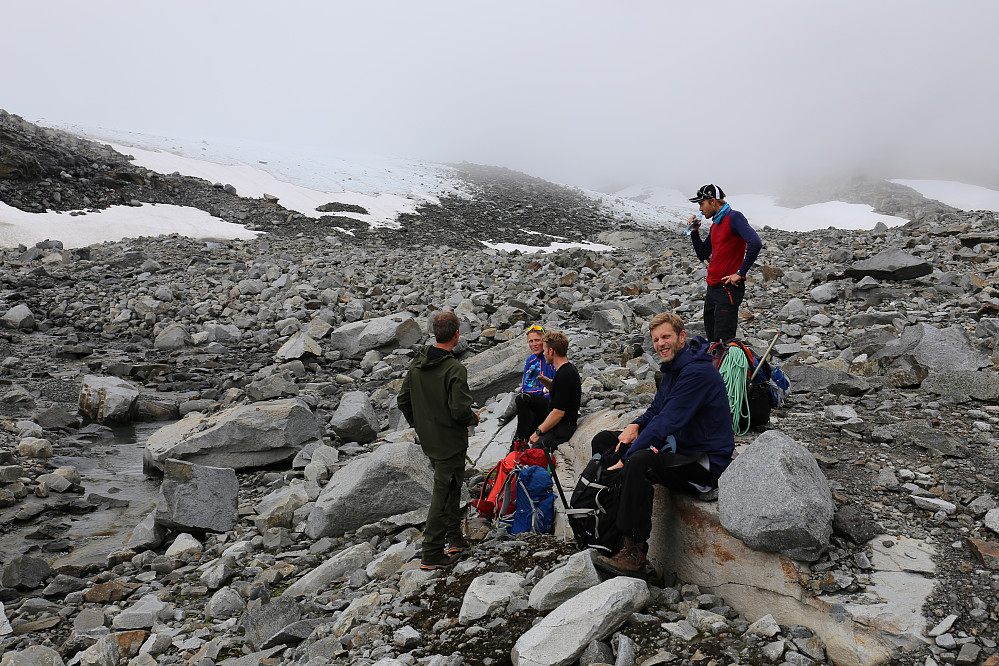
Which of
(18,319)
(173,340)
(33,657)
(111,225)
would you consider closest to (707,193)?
(33,657)

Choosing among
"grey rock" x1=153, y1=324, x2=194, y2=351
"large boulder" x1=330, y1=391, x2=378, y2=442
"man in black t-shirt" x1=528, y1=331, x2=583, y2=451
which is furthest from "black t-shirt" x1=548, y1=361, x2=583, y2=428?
"grey rock" x1=153, y1=324, x2=194, y2=351

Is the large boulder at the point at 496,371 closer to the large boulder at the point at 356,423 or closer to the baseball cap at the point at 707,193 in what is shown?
the large boulder at the point at 356,423

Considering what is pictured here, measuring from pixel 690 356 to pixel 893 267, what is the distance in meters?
9.15

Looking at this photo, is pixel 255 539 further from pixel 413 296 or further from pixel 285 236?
pixel 285 236

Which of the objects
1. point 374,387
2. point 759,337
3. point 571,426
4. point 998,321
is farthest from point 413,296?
point 998,321

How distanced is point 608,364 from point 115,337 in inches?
492

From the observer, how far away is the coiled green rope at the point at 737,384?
5.39 metres

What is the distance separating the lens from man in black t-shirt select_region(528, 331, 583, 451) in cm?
562

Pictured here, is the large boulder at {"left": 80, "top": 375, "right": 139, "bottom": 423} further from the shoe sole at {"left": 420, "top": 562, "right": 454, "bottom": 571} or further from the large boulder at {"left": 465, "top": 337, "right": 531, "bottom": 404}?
the shoe sole at {"left": 420, "top": 562, "right": 454, "bottom": 571}

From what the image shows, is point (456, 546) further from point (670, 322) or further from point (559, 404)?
point (670, 322)

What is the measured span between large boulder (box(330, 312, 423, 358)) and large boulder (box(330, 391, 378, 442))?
3843mm

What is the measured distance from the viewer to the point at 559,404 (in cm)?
567

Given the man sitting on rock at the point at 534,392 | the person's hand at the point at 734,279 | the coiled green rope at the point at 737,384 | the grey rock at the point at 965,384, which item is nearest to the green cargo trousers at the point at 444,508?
the man sitting on rock at the point at 534,392

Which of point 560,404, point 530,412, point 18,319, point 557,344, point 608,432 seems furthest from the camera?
point 18,319
